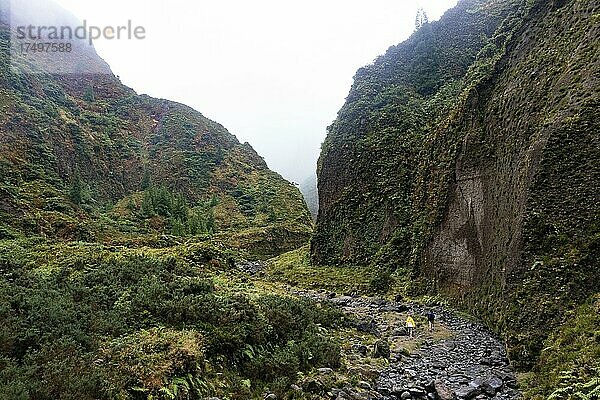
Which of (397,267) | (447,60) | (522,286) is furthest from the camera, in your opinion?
(447,60)

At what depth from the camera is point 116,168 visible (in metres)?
60.0

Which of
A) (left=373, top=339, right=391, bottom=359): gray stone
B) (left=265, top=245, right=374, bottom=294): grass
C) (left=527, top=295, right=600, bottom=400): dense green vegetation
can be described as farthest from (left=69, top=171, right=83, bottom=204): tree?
(left=527, top=295, right=600, bottom=400): dense green vegetation

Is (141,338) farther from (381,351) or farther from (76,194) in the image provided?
(76,194)

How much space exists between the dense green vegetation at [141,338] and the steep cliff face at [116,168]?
15.9m

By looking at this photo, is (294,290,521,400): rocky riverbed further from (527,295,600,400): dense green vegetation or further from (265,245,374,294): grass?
(265,245,374,294): grass

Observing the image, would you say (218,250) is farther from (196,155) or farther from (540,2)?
(196,155)

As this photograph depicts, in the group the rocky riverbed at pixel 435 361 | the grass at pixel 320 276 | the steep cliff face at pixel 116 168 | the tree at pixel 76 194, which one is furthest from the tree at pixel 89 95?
the rocky riverbed at pixel 435 361

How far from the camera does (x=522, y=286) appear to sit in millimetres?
14422

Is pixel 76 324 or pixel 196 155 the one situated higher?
pixel 196 155

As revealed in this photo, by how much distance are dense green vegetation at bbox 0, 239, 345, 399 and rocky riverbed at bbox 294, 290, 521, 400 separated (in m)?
1.75

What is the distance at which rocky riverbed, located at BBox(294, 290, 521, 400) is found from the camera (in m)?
11.5

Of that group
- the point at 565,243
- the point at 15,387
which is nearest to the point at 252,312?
the point at 15,387

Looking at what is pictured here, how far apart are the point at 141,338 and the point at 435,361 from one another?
9589 mm

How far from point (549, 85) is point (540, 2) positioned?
740cm
